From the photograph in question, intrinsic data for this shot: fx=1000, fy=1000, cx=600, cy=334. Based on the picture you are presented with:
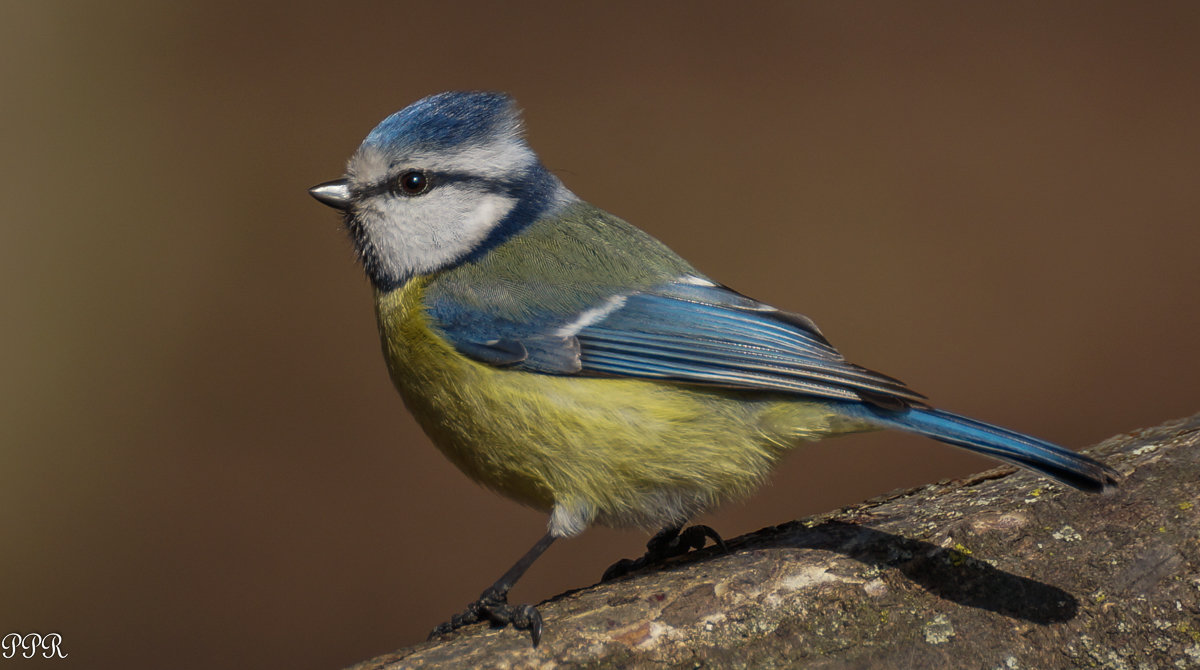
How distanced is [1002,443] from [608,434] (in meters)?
0.80

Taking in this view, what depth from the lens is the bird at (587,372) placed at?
2.18 m

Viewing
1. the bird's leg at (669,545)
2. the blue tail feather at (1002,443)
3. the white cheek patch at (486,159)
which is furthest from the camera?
the white cheek patch at (486,159)

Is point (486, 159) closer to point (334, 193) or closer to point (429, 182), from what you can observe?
point (429, 182)

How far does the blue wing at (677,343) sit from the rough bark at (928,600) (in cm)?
34

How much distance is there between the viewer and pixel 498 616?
2.05 m

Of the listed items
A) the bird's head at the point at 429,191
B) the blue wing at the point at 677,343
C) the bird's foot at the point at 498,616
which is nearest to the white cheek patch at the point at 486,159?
the bird's head at the point at 429,191

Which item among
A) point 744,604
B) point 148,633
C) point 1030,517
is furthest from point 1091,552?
point 148,633

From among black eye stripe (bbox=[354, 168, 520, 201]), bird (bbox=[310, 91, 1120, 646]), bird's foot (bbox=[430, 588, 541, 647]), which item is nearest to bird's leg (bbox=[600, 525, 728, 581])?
bird (bbox=[310, 91, 1120, 646])

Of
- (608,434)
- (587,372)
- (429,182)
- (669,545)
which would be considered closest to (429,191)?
(429,182)

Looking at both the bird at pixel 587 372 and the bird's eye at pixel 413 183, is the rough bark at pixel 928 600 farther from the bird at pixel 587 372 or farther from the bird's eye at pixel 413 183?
the bird's eye at pixel 413 183

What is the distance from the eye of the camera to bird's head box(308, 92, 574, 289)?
2561mm

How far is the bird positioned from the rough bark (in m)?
0.16

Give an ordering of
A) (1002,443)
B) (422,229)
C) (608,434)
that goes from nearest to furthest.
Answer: (1002,443)
(608,434)
(422,229)

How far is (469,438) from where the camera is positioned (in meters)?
2.26
